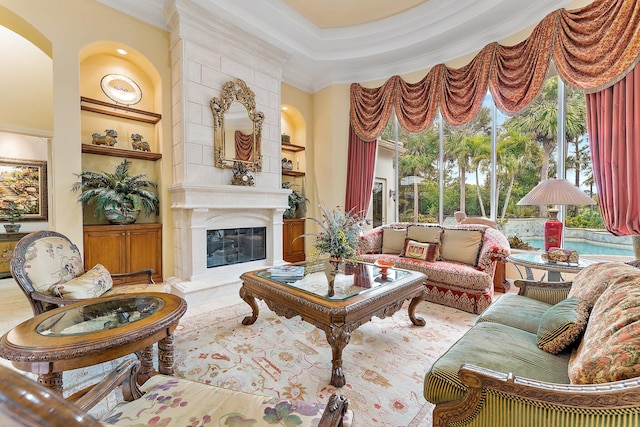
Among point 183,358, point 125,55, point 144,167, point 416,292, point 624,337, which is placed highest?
point 125,55

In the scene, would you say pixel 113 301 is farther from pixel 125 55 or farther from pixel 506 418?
pixel 125 55

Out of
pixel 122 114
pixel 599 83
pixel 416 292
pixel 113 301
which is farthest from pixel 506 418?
pixel 122 114

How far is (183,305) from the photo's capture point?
5.55ft

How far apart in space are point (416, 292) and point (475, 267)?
1212 mm

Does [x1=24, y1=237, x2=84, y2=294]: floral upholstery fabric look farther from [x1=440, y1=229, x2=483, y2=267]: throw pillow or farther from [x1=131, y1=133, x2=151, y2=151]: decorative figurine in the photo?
[x1=440, y1=229, x2=483, y2=267]: throw pillow

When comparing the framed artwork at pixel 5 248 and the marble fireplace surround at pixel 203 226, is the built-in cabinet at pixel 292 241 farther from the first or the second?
the framed artwork at pixel 5 248

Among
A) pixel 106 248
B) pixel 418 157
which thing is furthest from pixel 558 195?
pixel 106 248

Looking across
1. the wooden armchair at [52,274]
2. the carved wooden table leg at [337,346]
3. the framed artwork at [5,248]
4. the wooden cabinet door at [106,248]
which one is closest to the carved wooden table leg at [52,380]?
the wooden armchair at [52,274]

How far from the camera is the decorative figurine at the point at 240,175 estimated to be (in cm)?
395

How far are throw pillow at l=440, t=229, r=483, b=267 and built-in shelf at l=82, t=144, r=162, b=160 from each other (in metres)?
4.04

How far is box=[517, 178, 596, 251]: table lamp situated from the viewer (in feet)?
8.02

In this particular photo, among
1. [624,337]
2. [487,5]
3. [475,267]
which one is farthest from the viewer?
[487,5]

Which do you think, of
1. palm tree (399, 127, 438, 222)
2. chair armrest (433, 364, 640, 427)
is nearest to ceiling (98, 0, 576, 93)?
palm tree (399, 127, 438, 222)

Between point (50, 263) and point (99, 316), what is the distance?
811mm
